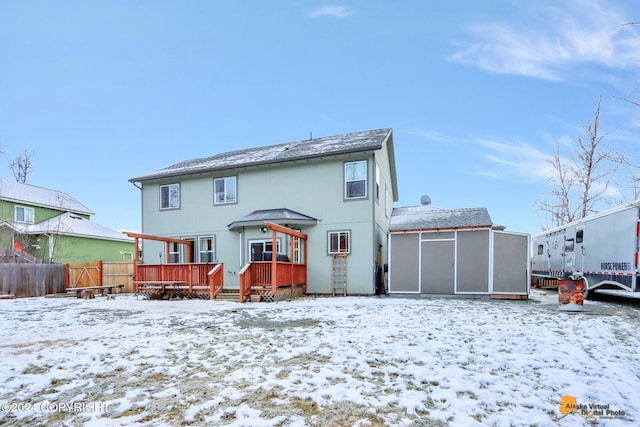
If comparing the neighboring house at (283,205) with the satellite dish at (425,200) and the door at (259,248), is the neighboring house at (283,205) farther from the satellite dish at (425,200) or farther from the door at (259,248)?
the satellite dish at (425,200)

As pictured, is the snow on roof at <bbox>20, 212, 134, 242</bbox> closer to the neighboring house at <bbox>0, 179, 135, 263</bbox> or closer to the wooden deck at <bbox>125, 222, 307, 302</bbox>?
the neighboring house at <bbox>0, 179, 135, 263</bbox>

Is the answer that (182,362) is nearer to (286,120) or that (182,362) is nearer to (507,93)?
(507,93)

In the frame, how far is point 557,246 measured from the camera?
593 inches

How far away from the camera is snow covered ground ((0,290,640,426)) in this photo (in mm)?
2967

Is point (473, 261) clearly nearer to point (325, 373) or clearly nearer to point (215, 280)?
point (215, 280)

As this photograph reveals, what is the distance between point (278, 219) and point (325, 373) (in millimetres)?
9426

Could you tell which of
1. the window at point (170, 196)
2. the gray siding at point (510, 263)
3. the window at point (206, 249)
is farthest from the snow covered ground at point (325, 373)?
the window at point (170, 196)

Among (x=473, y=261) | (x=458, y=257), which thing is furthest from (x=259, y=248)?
(x=473, y=261)

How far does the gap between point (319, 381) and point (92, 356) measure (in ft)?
11.0

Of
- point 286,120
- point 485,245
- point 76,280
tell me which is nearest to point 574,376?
point 485,245

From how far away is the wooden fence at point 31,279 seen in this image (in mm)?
13812

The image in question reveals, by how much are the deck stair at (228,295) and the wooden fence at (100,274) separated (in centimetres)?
677

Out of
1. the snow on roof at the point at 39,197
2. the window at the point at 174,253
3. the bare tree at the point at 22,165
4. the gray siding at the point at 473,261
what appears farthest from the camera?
the bare tree at the point at 22,165

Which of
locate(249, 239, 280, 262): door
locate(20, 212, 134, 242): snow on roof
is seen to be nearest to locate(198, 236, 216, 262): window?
locate(249, 239, 280, 262): door
